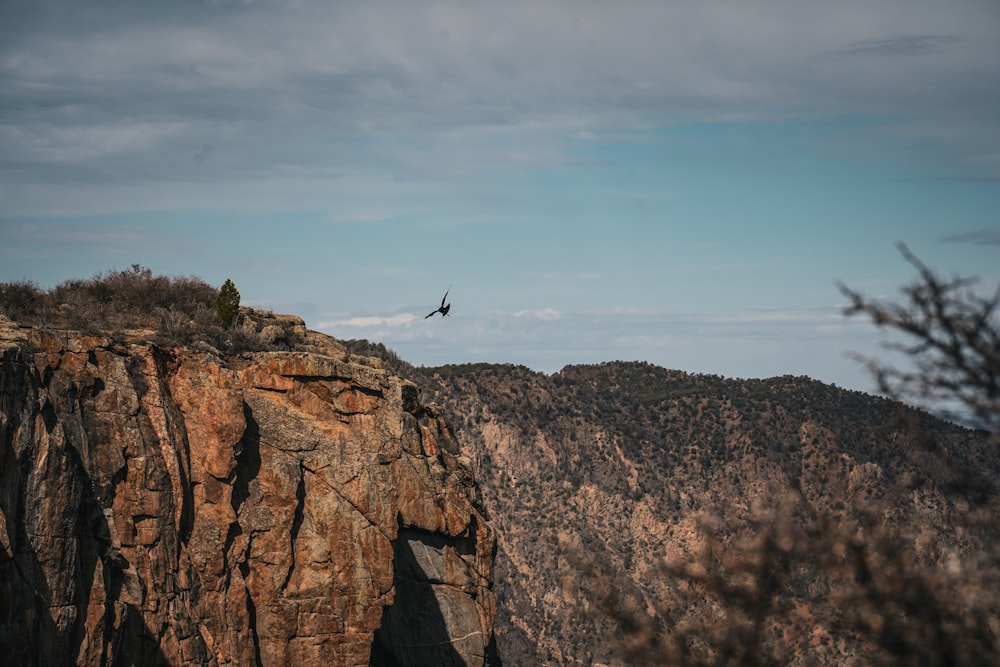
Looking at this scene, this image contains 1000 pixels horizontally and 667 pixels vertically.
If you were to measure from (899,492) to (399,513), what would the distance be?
2182 cm

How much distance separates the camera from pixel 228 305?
99.1 feet

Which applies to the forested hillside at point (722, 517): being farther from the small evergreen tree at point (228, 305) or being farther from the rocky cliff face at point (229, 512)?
the small evergreen tree at point (228, 305)

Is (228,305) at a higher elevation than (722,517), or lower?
higher

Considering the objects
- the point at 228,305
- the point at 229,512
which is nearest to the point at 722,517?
the point at 229,512

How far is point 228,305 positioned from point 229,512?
693 cm

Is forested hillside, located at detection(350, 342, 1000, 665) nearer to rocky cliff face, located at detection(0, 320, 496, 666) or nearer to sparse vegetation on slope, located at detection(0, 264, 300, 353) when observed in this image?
rocky cliff face, located at detection(0, 320, 496, 666)

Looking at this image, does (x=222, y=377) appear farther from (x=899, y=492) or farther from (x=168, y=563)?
(x=899, y=492)

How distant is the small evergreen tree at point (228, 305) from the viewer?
3016 cm

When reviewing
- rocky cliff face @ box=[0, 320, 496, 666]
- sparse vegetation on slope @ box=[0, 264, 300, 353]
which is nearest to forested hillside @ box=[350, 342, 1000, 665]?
rocky cliff face @ box=[0, 320, 496, 666]

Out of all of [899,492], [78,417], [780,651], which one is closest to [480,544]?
[78,417]

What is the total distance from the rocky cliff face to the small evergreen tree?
8.18 ft

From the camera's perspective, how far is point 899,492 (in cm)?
820

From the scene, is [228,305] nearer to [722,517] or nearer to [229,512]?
[229,512]

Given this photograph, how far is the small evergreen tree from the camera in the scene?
30.2 m
